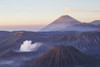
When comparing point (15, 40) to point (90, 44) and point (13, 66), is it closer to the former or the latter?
point (90, 44)

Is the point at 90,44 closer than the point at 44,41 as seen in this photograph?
Yes

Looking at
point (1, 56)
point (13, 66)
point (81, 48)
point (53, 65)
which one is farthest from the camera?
point (81, 48)

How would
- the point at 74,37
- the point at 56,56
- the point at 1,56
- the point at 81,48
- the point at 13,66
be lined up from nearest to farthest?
the point at 56,56 → the point at 13,66 → the point at 1,56 → the point at 81,48 → the point at 74,37

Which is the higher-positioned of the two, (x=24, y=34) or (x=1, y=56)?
(x=24, y=34)

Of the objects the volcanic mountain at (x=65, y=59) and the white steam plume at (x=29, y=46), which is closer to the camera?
the volcanic mountain at (x=65, y=59)

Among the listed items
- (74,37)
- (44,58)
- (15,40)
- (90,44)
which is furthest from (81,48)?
(44,58)

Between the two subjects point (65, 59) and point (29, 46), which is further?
point (29, 46)

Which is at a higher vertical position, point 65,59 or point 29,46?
point 65,59

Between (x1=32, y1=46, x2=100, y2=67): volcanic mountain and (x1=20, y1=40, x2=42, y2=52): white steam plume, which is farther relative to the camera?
(x1=20, y1=40, x2=42, y2=52): white steam plume
